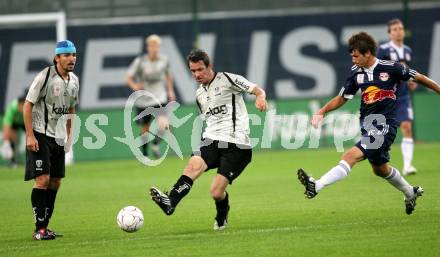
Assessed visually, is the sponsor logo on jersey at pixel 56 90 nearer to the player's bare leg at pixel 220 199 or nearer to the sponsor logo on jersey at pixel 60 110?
the sponsor logo on jersey at pixel 60 110

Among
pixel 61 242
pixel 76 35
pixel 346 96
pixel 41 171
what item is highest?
pixel 76 35

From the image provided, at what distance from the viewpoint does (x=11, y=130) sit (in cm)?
2386

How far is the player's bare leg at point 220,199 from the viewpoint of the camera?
10703mm

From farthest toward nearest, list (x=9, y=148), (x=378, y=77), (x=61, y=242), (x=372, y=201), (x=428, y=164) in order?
(x=9, y=148) → (x=428, y=164) → (x=372, y=201) → (x=378, y=77) → (x=61, y=242)

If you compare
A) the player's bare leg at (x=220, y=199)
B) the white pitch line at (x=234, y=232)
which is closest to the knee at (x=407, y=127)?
the white pitch line at (x=234, y=232)

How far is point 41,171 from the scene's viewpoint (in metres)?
10.7

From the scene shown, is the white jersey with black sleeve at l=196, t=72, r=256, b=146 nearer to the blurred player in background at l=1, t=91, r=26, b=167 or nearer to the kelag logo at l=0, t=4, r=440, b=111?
the blurred player in background at l=1, t=91, r=26, b=167

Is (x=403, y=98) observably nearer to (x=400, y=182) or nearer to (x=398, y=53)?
(x=398, y=53)

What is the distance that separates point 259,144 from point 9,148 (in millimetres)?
6289

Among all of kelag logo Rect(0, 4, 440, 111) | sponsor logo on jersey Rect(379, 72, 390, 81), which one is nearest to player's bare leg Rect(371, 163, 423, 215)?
sponsor logo on jersey Rect(379, 72, 390, 81)

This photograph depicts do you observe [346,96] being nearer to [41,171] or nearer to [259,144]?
[41,171]

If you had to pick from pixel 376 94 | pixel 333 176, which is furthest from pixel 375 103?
pixel 333 176

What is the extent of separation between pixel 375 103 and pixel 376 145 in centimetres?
54

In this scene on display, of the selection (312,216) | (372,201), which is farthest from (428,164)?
(312,216)
